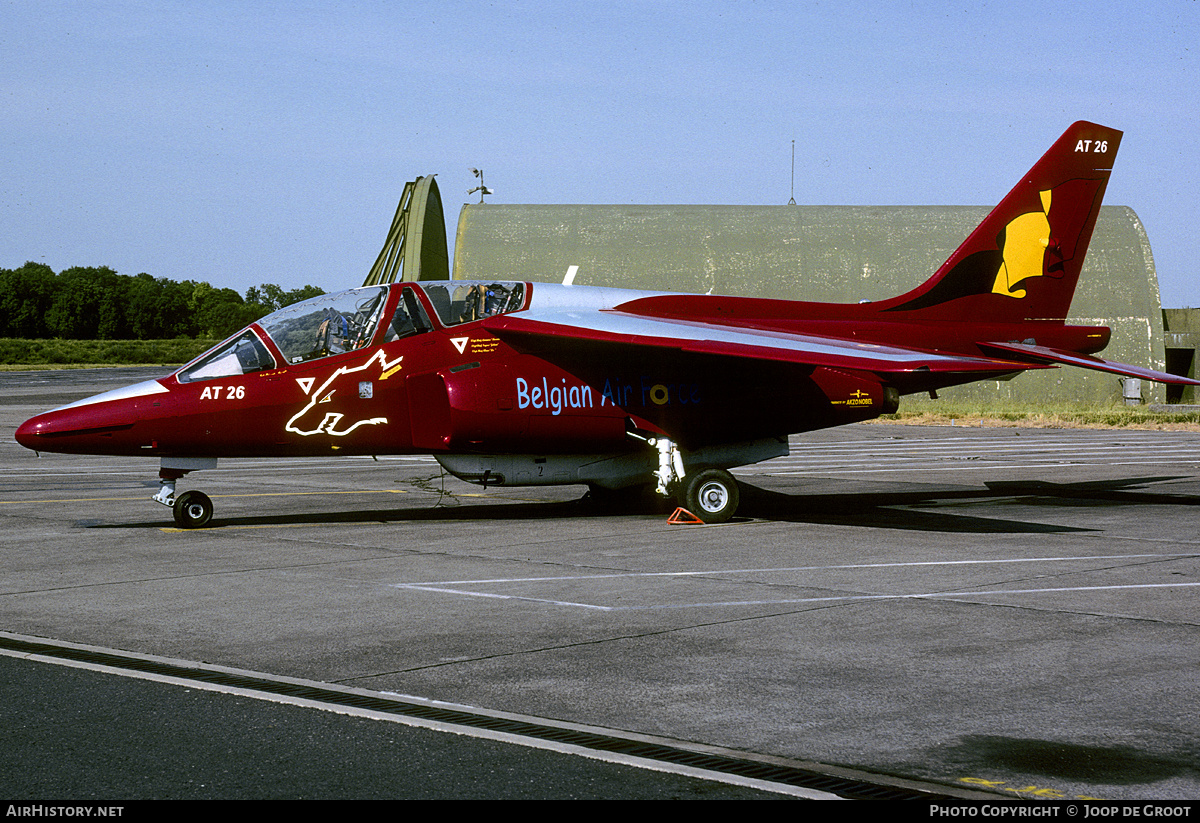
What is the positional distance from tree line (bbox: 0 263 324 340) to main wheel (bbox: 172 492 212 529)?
488ft

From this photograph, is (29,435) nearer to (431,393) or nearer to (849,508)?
(431,393)

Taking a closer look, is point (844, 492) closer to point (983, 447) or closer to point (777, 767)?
point (983, 447)

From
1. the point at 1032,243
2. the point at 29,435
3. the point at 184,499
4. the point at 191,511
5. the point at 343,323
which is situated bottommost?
the point at 191,511

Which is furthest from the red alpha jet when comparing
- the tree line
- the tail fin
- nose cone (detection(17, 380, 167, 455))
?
the tree line

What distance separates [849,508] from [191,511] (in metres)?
8.58

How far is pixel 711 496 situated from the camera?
14852 mm

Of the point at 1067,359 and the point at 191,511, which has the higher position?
the point at 1067,359

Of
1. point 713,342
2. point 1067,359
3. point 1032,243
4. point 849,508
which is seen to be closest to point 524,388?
point 713,342

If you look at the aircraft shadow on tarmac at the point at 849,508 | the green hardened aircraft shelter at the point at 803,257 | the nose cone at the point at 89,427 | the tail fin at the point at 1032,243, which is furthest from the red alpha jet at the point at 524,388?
the green hardened aircraft shelter at the point at 803,257

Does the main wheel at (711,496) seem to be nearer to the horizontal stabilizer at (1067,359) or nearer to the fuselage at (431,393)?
the fuselage at (431,393)

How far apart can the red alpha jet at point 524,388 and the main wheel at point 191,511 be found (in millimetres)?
20

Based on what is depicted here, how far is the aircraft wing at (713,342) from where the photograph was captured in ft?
41.4

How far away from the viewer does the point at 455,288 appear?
15.0 m

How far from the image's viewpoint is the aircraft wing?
41.4 feet
